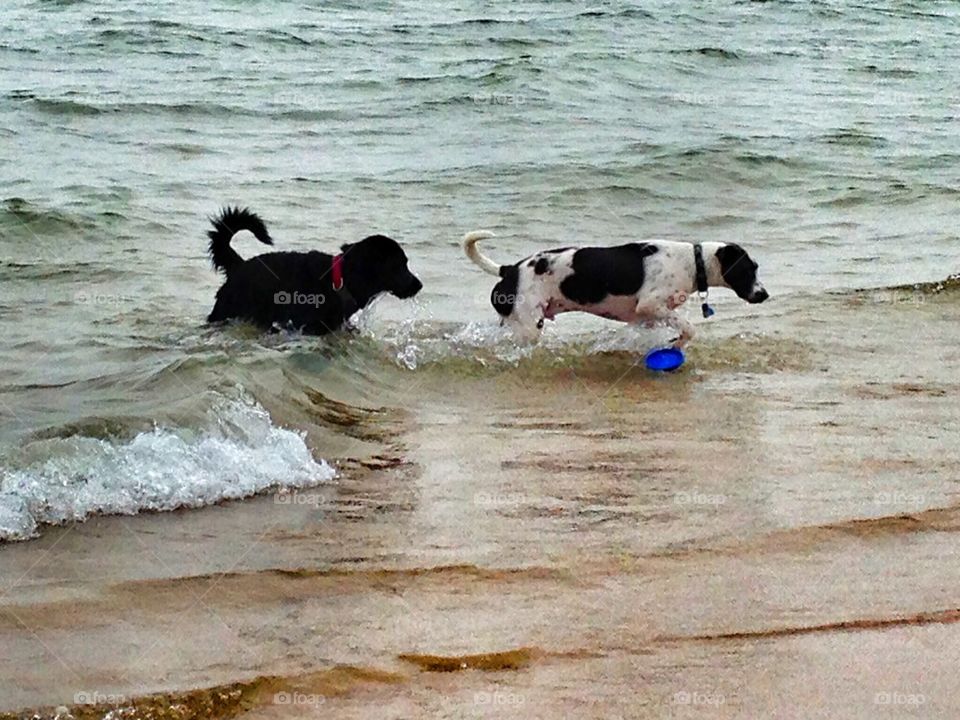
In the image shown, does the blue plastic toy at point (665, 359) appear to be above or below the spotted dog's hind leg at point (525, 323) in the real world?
below

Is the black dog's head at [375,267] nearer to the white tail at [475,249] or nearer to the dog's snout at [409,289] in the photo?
the dog's snout at [409,289]

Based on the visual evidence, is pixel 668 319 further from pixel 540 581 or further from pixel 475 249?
pixel 540 581

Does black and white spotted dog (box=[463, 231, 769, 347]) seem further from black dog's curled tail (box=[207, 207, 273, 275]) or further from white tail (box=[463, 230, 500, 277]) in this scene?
black dog's curled tail (box=[207, 207, 273, 275])

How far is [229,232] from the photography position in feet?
25.2

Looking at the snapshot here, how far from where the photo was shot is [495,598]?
4.15 m

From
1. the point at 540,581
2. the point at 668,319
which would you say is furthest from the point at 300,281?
the point at 540,581

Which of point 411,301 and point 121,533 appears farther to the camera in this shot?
point 411,301

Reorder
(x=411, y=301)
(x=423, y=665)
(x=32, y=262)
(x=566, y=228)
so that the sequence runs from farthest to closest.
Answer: (x=566, y=228) → (x=32, y=262) → (x=411, y=301) → (x=423, y=665)

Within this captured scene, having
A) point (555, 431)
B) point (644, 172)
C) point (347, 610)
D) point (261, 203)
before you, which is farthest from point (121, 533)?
point (644, 172)

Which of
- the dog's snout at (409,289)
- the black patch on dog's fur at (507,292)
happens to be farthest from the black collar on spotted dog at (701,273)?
the dog's snout at (409,289)

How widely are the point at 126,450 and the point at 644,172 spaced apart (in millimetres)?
9236

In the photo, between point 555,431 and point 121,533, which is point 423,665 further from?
point 555,431

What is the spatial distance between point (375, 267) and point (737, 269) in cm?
210

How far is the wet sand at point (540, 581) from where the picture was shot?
3531 mm
